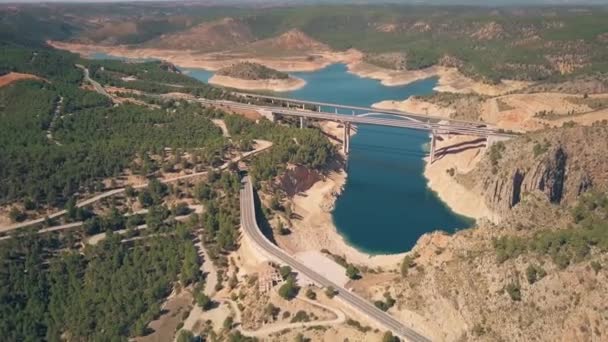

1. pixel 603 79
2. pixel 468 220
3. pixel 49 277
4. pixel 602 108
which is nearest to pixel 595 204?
pixel 468 220

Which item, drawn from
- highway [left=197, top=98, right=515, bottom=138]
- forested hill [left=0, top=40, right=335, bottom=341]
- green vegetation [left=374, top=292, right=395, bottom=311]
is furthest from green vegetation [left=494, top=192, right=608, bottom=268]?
highway [left=197, top=98, right=515, bottom=138]

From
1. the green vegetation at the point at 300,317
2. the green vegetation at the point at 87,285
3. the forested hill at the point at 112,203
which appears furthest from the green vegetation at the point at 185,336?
the green vegetation at the point at 300,317

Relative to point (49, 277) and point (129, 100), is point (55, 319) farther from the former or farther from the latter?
point (129, 100)

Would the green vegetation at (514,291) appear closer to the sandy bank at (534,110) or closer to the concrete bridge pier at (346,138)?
the sandy bank at (534,110)

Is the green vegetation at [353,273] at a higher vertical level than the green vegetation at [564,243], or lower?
lower

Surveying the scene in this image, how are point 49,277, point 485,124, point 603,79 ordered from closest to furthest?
1. point 49,277
2. point 485,124
3. point 603,79
